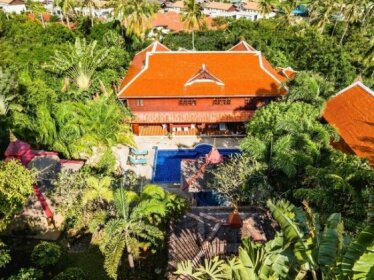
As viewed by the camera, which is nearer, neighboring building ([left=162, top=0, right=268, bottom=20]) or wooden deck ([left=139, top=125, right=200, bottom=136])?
wooden deck ([left=139, top=125, right=200, bottom=136])

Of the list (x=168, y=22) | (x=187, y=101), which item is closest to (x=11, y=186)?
(x=187, y=101)

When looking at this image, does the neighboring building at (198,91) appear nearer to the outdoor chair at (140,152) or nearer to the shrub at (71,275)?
the outdoor chair at (140,152)

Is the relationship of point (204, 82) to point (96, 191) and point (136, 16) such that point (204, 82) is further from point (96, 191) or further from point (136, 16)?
point (136, 16)

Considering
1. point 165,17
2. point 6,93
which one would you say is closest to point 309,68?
point 6,93

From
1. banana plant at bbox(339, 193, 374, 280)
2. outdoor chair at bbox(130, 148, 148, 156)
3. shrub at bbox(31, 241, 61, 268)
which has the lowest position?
outdoor chair at bbox(130, 148, 148, 156)

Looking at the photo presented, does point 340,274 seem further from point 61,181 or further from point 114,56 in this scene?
point 114,56

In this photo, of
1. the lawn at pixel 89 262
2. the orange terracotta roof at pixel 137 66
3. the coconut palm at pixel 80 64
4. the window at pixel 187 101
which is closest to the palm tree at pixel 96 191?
the lawn at pixel 89 262

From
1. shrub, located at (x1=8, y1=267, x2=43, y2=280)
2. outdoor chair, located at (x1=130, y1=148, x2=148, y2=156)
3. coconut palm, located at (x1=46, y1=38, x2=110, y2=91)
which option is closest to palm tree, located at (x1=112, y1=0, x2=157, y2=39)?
coconut palm, located at (x1=46, y1=38, x2=110, y2=91)

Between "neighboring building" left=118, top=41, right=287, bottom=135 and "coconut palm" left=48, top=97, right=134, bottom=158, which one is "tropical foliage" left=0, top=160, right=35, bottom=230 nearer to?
"coconut palm" left=48, top=97, right=134, bottom=158
